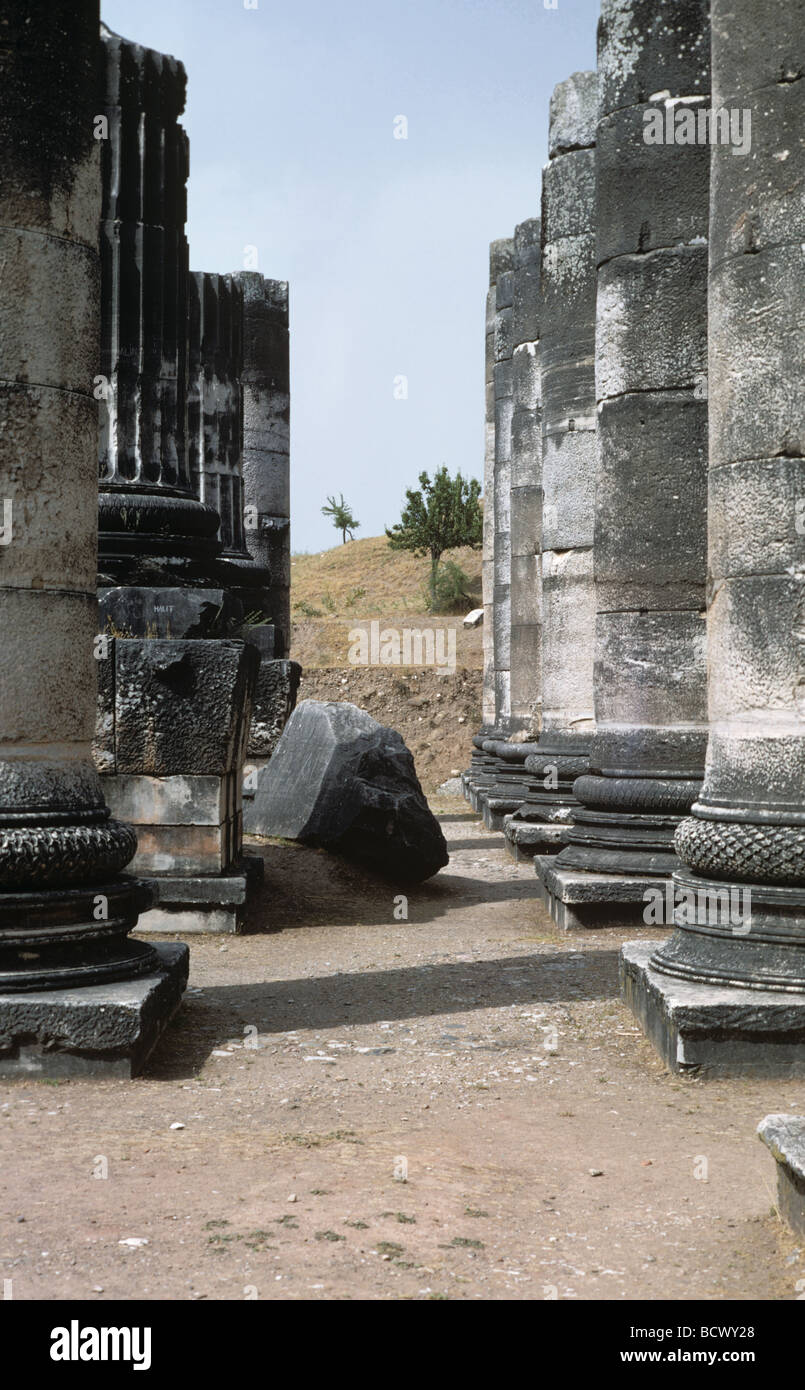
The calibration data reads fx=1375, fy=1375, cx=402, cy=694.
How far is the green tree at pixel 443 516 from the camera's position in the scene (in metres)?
45.8

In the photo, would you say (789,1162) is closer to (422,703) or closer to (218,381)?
(218,381)

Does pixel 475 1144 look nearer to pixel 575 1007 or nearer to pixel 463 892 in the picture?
pixel 575 1007

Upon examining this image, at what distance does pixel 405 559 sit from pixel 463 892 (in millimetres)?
41417

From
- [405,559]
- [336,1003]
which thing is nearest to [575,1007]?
[336,1003]

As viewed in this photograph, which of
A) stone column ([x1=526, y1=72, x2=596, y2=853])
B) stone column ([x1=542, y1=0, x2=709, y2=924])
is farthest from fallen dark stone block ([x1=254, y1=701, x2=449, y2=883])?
stone column ([x1=542, y1=0, x2=709, y2=924])

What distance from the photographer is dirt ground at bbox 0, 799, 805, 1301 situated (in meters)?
3.33

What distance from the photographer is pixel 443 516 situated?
4594cm

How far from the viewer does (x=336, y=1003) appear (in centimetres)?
655

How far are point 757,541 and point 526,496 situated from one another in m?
9.74

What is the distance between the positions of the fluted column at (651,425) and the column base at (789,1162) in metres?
4.81

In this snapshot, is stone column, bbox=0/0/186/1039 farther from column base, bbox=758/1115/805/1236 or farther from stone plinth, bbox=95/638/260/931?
stone plinth, bbox=95/638/260/931

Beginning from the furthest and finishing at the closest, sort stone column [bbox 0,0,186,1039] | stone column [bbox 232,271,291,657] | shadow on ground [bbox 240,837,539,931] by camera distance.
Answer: stone column [bbox 232,271,291,657], shadow on ground [bbox 240,837,539,931], stone column [bbox 0,0,186,1039]

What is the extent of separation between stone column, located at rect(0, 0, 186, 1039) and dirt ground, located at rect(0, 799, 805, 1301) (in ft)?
2.05

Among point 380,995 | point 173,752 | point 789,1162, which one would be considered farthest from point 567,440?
Result: point 789,1162
